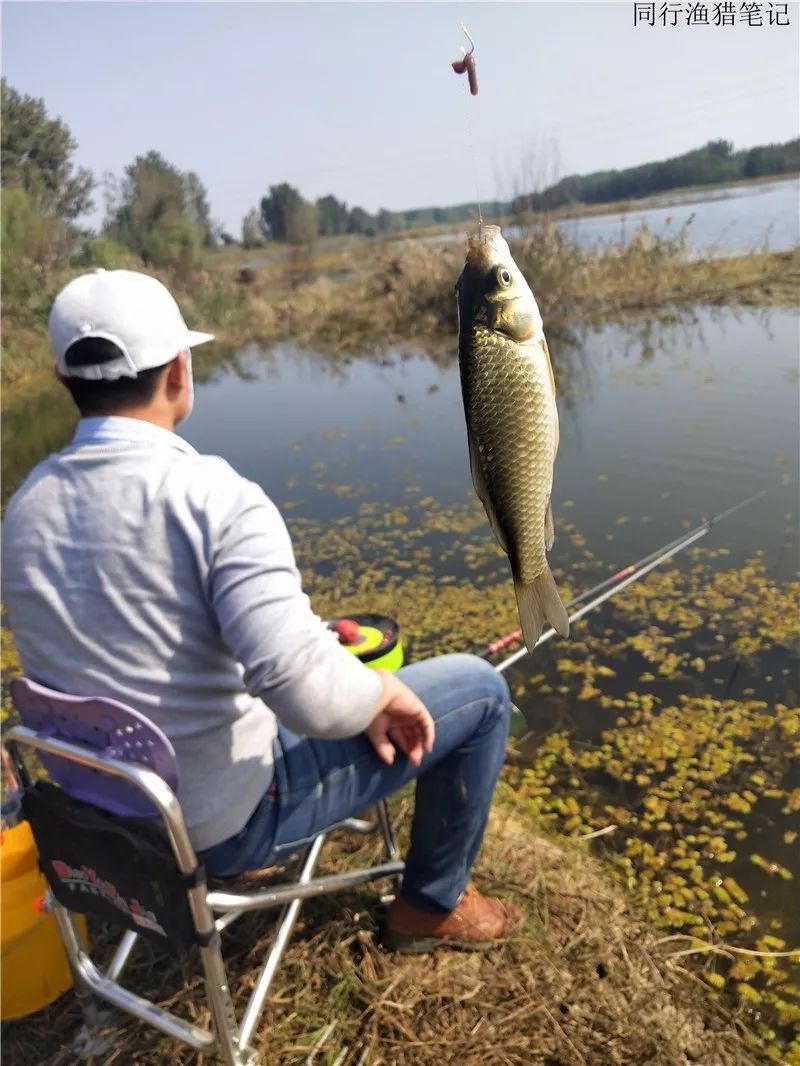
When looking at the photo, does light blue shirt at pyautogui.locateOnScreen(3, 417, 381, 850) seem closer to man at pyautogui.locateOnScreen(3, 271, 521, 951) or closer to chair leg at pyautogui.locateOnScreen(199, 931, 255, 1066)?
man at pyautogui.locateOnScreen(3, 271, 521, 951)

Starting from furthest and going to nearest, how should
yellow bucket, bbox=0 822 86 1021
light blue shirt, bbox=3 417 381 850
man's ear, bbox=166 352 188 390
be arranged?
yellow bucket, bbox=0 822 86 1021
man's ear, bbox=166 352 188 390
light blue shirt, bbox=3 417 381 850

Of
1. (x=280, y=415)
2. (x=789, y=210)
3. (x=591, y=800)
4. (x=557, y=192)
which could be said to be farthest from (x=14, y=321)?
(x=789, y=210)

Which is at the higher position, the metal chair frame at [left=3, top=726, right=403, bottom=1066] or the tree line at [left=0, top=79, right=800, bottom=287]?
the tree line at [left=0, top=79, right=800, bottom=287]

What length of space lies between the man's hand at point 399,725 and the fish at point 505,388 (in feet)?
1.83

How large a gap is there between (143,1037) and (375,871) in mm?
610

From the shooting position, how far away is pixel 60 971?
1.88 meters

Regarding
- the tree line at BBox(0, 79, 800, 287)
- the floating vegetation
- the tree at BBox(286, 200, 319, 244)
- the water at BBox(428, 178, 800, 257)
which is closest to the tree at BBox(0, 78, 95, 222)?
the tree line at BBox(0, 79, 800, 287)

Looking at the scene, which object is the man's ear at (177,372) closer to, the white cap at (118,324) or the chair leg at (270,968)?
the white cap at (118,324)

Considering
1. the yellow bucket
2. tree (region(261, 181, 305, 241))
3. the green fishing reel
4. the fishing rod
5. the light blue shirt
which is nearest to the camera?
the light blue shirt

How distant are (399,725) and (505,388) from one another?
834mm

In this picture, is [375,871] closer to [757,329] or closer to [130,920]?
[130,920]

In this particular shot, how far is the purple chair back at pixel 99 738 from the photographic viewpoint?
3.97 ft

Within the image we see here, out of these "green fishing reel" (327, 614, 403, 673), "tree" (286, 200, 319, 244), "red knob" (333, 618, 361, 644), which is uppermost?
"tree" (286, 200, 319, 244)

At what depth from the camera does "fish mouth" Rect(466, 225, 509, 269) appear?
846mm
